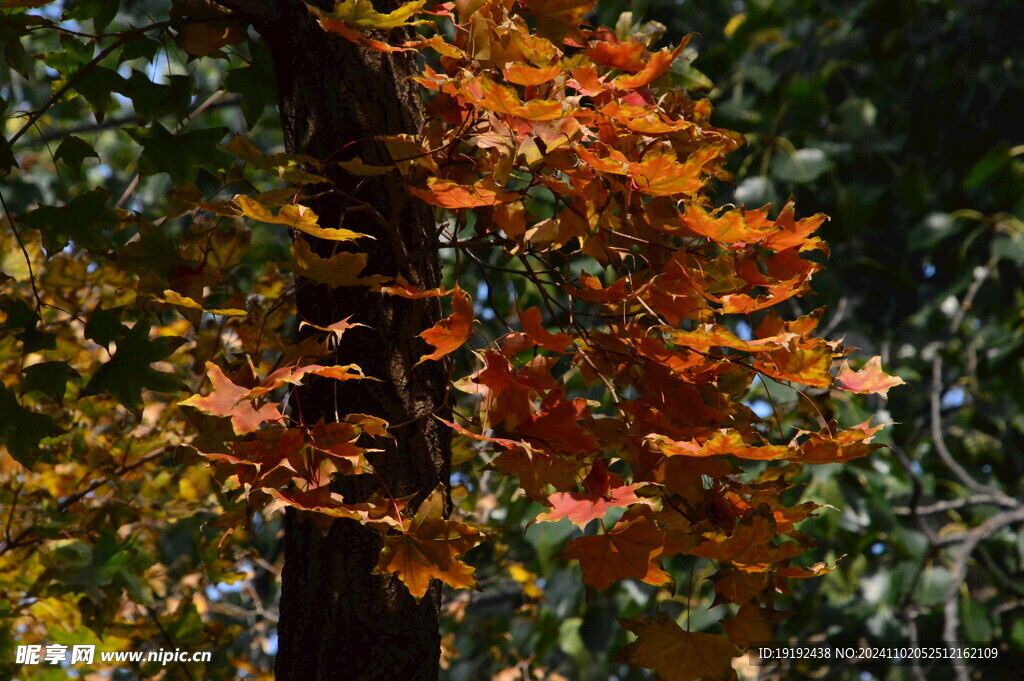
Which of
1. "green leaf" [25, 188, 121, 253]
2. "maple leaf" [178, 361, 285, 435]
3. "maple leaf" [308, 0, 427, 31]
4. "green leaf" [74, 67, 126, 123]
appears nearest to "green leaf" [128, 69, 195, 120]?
"green leaf" [74, 67, 126, 123]

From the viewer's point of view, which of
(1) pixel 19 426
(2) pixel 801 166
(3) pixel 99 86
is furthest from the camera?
(2) pixel 801 166

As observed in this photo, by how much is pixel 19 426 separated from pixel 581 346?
51 cm

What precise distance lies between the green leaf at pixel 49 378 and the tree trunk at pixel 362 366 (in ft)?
0.96

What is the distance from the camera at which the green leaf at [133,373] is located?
2.80 feet

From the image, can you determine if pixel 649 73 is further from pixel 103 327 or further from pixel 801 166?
pixel 801 166

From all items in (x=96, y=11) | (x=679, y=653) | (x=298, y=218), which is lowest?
(x=679, y=653)

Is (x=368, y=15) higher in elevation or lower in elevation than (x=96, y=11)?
lower

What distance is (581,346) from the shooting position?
74 cm

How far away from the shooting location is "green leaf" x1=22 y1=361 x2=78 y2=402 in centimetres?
89

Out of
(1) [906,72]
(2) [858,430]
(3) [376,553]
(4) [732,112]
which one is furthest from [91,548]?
(1) [906,72]

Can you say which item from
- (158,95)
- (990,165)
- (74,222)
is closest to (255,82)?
(158,95)

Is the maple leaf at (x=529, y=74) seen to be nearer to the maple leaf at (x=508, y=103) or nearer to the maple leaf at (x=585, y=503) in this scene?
Answer: the maple leaf at (x=508, y=103)

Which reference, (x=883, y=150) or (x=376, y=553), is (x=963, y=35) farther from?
(x=376, y=553)

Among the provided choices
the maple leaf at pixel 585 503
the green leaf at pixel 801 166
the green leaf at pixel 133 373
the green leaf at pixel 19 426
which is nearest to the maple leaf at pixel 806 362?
the maple leaf at pixel 585 503
